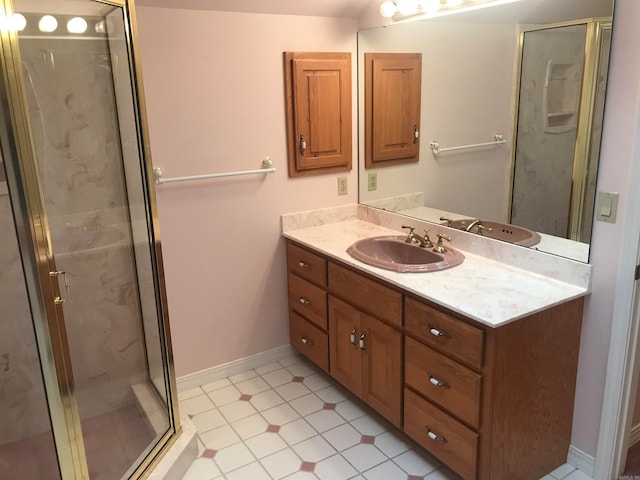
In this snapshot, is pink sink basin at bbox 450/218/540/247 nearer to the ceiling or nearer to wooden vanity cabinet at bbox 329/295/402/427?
wooden vanity cabinet at bbox 329/295/402/427

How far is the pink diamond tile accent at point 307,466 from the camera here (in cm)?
218

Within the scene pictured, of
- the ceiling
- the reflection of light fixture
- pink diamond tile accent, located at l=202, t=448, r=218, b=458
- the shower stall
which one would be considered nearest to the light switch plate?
the reflection of light fixture

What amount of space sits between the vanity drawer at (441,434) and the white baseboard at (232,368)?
3.50ft

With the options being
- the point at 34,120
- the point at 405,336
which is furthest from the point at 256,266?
the point at 34,120

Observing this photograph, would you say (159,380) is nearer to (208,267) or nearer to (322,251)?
(208,267)

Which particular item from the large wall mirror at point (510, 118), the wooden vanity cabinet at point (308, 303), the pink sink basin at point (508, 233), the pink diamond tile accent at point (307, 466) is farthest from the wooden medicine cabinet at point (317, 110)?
the pink diamond tile accent at point (307, 466)

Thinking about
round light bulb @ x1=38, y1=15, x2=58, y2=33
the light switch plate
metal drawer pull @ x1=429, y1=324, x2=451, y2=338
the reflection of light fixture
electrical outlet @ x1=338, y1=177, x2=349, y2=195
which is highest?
the reflection of light fixture

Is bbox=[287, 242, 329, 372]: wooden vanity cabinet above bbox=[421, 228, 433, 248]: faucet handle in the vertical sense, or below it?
below

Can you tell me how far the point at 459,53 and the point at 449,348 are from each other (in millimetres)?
1408

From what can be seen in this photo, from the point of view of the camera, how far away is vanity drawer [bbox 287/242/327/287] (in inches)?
103

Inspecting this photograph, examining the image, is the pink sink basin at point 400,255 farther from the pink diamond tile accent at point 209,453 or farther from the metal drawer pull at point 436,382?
the pink diamond tile accent at point 209,453

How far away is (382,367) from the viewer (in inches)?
90.1

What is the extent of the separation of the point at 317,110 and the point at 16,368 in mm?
1894

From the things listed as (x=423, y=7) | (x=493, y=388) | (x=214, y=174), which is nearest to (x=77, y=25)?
(x=214, y=174)
